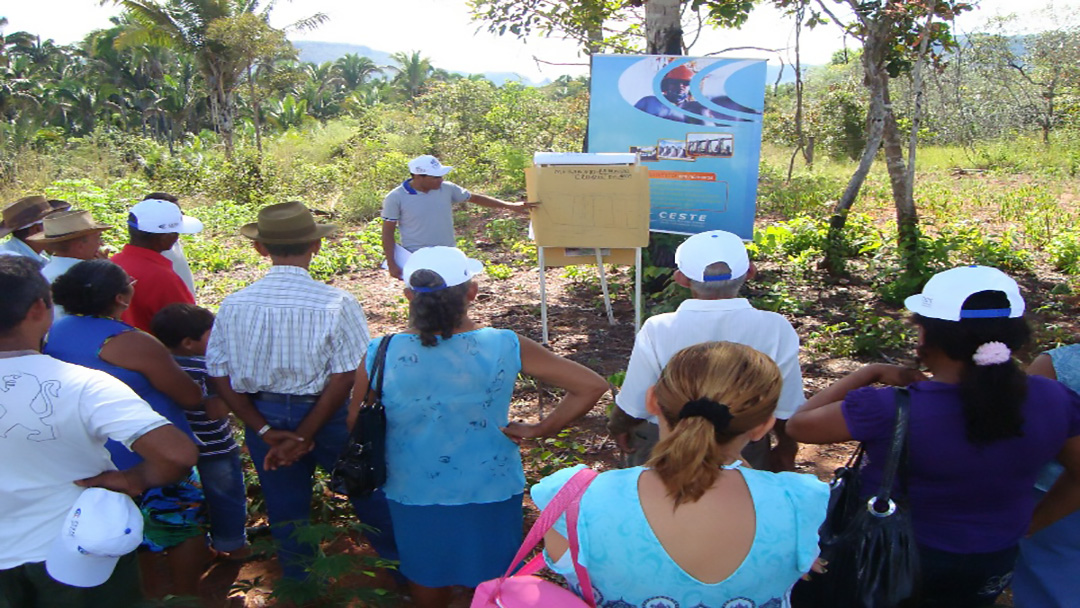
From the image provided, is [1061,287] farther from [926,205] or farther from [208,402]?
[208,402]

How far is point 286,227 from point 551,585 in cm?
185

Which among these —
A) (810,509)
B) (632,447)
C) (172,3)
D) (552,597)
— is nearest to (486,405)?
(632,447)

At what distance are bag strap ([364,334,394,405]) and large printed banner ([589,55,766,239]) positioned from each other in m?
3.92

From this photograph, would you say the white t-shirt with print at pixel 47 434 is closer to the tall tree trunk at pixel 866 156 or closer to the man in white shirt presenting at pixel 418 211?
the man in white shirt presenting at pixel 418 211

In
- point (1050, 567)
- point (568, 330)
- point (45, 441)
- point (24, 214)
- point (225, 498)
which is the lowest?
point (568, 330)

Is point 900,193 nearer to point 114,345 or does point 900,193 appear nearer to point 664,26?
point 664,26

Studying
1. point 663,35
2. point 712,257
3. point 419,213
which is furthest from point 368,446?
point 663,35

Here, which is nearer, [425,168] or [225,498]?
[225,498]

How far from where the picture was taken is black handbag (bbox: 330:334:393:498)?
7.82 ft

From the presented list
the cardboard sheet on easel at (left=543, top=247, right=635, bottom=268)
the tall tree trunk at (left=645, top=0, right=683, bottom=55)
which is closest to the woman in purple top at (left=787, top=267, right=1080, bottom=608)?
the cardboard sheet on easel at (left=543, top=247, right=635, bottom=268)

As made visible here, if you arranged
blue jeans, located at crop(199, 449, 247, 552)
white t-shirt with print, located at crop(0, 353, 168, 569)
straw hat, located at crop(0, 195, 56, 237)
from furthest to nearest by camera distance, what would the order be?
straw hat, located at crop(0, 195, 56, 237), blue jeans, located at crop(199, 449, 247, 552), white t-shirt with print, located at crop(0, 353, 168, 569)

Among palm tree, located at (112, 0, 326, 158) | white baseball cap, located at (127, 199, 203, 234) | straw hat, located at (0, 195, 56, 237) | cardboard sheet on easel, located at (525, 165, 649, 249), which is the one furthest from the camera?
palm tree, located at (112, 0, 326, 158)

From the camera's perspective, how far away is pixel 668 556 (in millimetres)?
1523

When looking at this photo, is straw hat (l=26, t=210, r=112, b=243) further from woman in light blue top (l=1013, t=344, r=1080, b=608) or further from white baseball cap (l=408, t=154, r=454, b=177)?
woman in light blue top (l=1013, t=344, r=1080, b=608)
